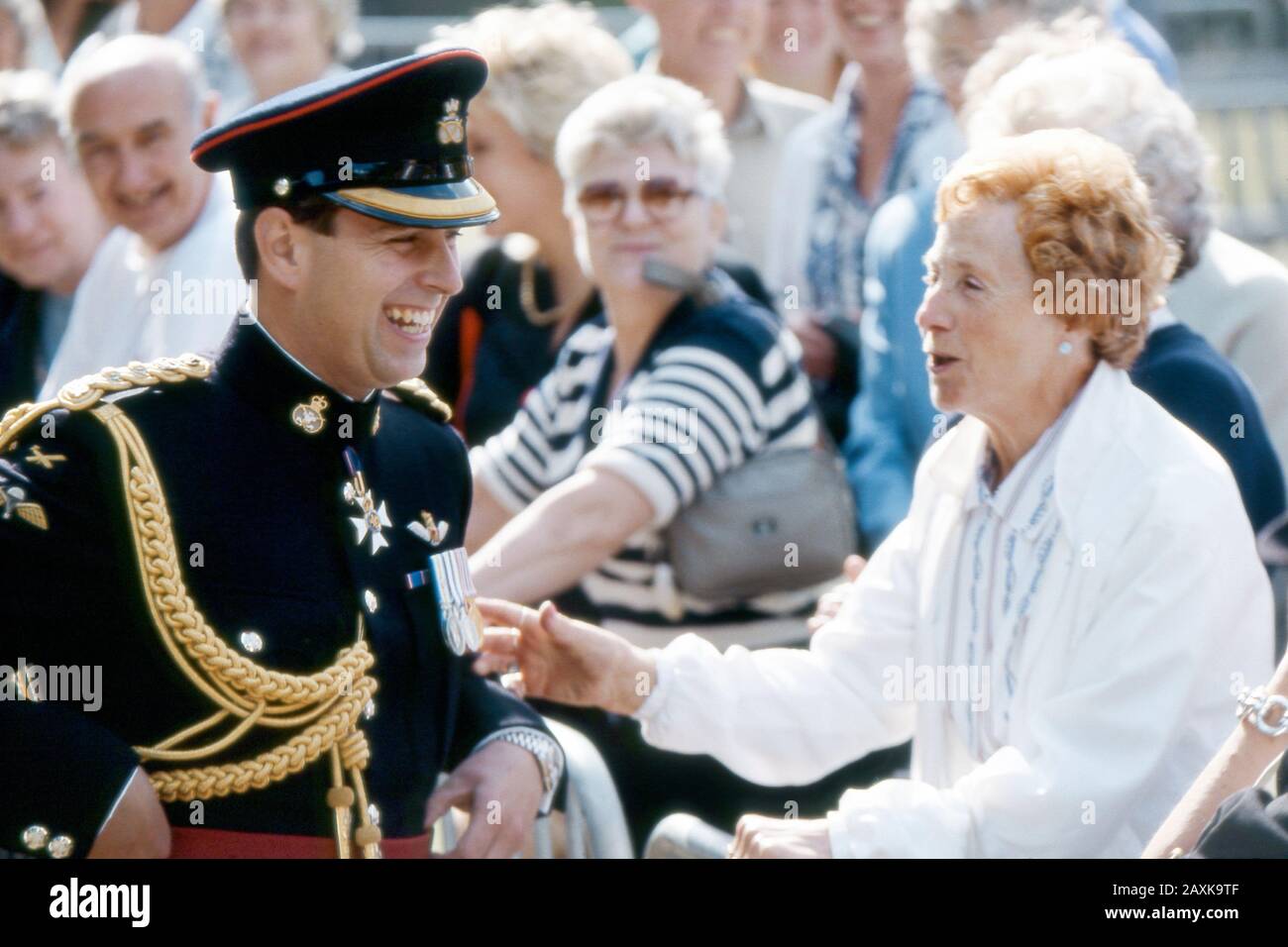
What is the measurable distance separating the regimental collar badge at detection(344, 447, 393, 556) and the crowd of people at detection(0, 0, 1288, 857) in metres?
0.27

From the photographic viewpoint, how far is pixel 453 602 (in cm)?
310

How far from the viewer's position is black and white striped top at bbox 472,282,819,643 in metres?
4.00

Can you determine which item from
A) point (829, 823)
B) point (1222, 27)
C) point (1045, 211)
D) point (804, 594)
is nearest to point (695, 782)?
point (804, 594)

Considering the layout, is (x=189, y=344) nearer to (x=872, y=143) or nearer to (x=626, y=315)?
(x=626, y=315)

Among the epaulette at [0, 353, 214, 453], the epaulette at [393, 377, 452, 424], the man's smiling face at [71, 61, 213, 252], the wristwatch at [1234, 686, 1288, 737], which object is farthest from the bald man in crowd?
the wristwatch at [1234, 686, 1288, 737]

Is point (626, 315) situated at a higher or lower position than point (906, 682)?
higher

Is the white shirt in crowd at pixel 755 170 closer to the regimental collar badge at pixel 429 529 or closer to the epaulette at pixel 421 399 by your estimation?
the epaulette at pixel 421 399

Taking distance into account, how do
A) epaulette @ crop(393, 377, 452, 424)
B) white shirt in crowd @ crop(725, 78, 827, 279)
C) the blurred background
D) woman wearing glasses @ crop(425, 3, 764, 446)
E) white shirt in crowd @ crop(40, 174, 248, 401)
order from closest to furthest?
epaulette @ crop(393, 377, 452, 424), white shirt in crowd @ crop(40, 174, 248, 401), woman wearing glasses @ crop(425, 3, 764, 446), white shirt in crowd @ crop(725, 78, 827, 279), the blurred background

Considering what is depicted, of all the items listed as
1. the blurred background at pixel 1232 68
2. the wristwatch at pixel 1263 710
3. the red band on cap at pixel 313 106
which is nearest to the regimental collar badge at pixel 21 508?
the red band on cap at pixel 313 106

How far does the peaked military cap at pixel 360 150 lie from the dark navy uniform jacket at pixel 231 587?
24 cm

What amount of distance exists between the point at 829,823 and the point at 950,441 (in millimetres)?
689

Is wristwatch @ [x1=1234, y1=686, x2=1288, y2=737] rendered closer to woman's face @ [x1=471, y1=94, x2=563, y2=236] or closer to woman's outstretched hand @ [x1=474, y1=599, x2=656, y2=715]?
woman's outstretched hand @ [x1=474, y1=599, x2=656, y2=715]

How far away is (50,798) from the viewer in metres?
2.68

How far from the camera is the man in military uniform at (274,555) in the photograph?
271 centimetres
